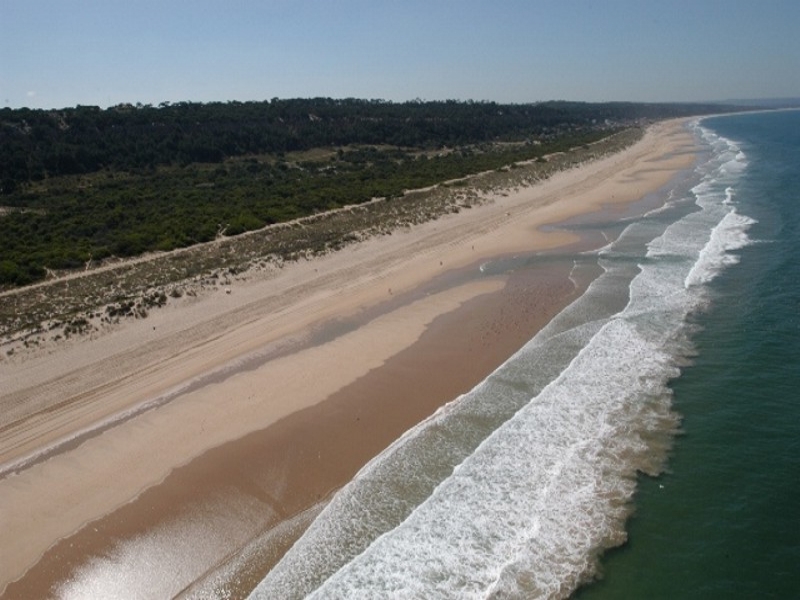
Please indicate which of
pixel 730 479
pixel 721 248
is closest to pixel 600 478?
pixel 730 479

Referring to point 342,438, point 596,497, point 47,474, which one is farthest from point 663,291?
point 47,474

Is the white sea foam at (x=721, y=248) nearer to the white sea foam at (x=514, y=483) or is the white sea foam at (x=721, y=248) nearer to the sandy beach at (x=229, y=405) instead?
the sandy beach at (x=229, y=405)

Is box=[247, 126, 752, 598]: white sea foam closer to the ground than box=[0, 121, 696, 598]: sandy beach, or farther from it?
closer to the ground

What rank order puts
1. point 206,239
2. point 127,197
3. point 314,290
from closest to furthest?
point 314,290 → point 206,239 → point 127,197

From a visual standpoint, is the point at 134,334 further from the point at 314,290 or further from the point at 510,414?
the point at 510,414

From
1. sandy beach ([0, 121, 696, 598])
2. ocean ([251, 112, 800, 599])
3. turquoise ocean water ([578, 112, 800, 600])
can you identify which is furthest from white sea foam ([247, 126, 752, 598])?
sandy beach ([0, 121, 696, 598])

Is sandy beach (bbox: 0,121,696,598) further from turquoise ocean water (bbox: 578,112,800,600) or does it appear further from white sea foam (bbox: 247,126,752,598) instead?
turquoise ocean water (bbox: 578,112,800,600)

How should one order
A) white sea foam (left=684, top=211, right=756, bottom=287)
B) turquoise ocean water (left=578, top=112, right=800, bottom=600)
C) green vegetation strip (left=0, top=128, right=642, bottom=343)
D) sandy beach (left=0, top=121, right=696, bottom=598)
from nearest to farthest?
turquoise ocean water (left=578, top=112, right=800, bottom=600)
sandy beach (left=0, top=121, right=696, bottom=598)
green vegetation strip (left=0, top=128, right=642, bottom=343)
white sea foam (left=684, top=211, right=756, bottom=287)
